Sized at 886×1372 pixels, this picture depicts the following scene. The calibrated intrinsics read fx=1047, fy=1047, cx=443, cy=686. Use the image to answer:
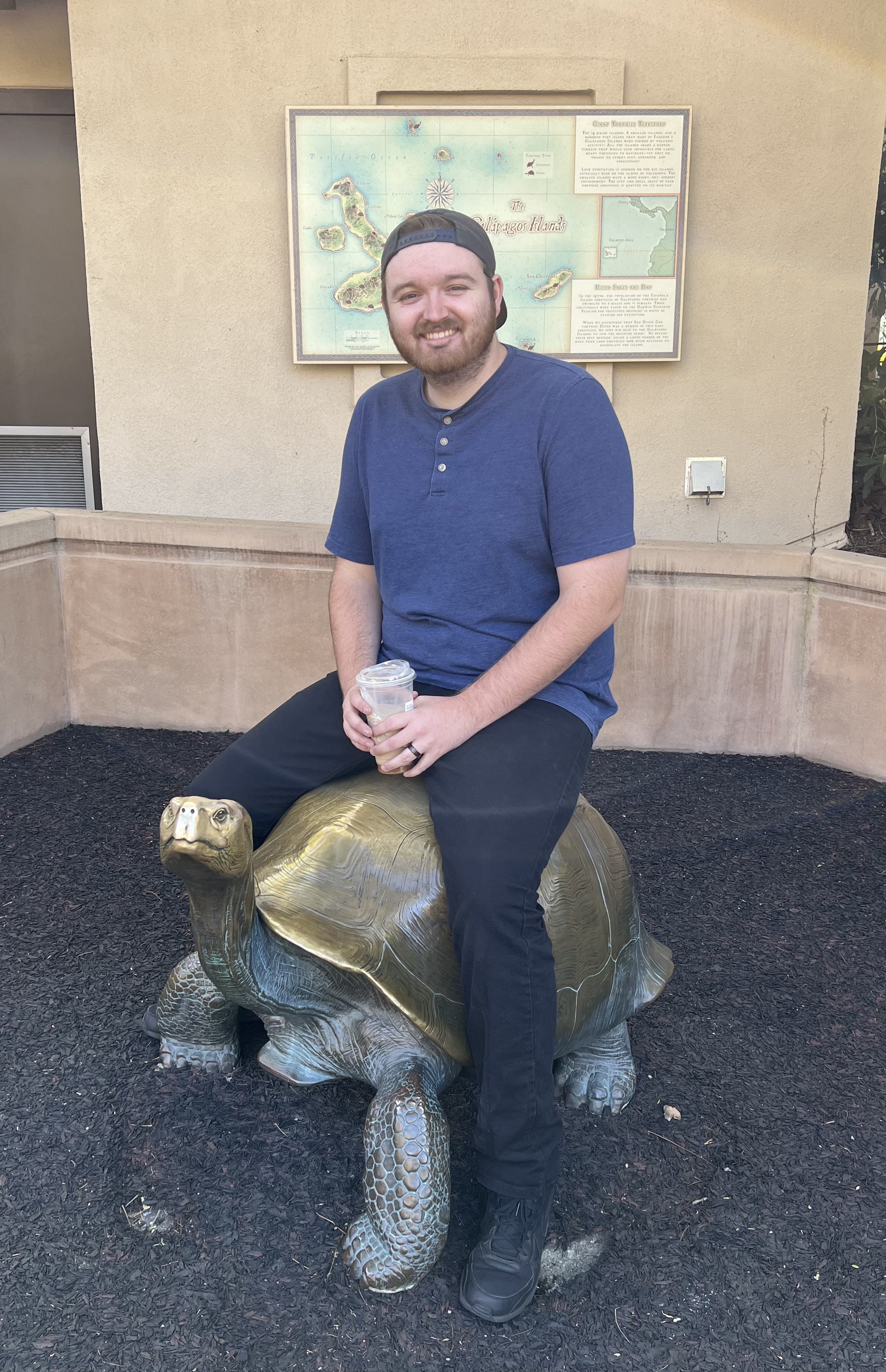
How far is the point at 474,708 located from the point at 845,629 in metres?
2.66

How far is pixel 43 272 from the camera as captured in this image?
20.0ft

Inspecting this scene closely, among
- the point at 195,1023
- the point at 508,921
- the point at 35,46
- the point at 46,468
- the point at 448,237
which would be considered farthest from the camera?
the point at 46,468

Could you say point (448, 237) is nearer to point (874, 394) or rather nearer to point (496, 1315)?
point (496, 1315)

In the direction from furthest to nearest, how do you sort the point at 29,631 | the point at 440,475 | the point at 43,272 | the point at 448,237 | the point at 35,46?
the point at 43,272
the point at 35,46
the point at 29,631
the point at 440,475
the point at 448,237

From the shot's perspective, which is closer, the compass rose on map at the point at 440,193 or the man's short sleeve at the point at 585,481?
the man's short sleeve at the point at 585,481

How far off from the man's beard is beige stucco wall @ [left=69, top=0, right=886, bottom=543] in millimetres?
2897

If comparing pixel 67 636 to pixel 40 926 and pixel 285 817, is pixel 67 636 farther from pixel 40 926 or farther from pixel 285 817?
pixel 285 817

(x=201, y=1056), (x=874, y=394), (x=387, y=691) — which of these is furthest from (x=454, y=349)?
(x=874, y=394)

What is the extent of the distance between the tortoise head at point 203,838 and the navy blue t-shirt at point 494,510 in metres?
0.65

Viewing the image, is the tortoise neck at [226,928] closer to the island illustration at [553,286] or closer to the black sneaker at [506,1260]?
the black sneaker at [506,1260]

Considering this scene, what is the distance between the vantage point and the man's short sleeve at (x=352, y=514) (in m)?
2.55

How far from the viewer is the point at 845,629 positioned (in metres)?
4.28

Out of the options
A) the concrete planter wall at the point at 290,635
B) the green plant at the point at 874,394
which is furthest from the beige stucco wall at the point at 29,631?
the green plant at the point at 874,394

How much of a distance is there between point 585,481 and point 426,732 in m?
0.61
